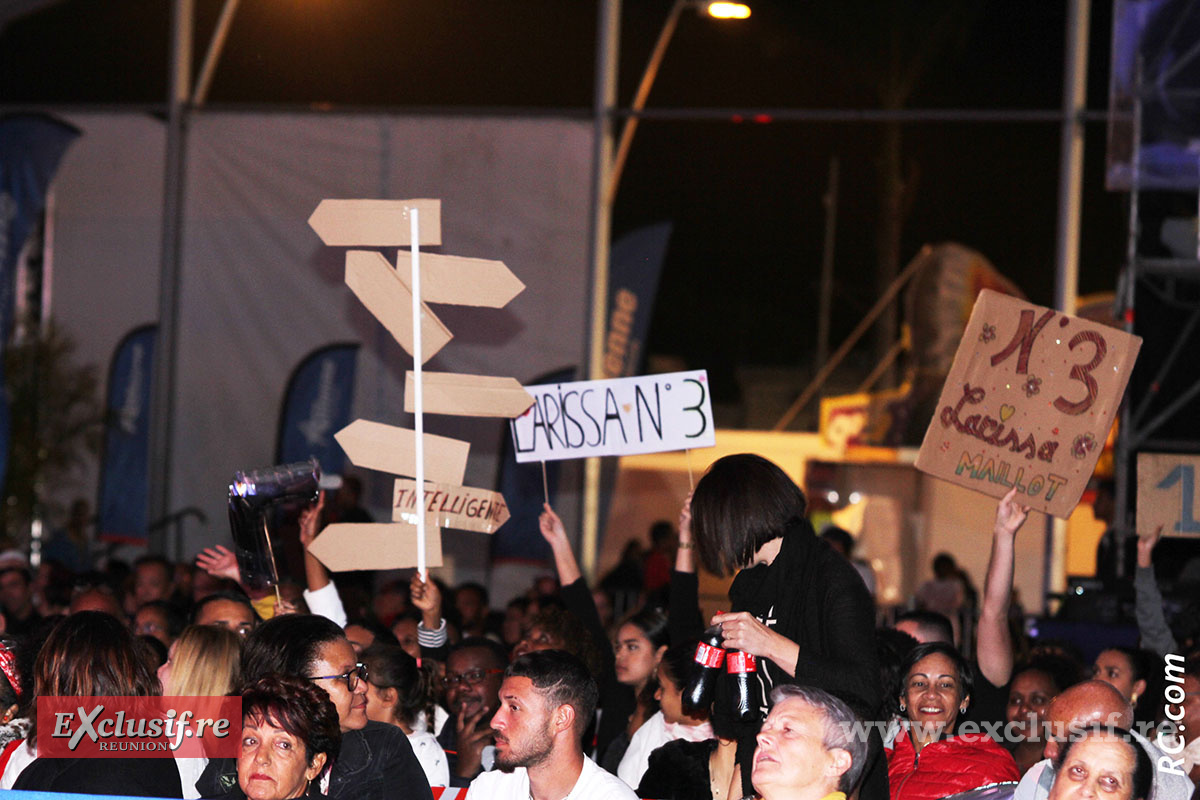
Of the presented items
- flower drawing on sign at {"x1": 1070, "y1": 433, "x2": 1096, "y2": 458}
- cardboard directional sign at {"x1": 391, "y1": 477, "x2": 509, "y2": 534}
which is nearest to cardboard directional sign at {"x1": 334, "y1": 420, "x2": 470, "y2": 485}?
cardboard directional sign at {"x1": 391, "y1": 477, "x2": 509, "y2": 534}

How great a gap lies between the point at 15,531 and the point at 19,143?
344 cm

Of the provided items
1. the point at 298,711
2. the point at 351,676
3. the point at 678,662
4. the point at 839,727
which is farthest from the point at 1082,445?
the point at 298,711

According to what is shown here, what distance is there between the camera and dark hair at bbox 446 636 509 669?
218 inches

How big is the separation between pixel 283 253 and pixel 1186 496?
847 cm

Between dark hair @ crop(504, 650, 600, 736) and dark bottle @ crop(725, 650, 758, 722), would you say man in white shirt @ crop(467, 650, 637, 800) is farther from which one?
dark bottle @ crop(725, 650, 758, 722)

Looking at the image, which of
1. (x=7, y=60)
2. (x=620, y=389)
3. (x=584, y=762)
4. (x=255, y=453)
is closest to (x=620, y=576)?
(x=255, y=453)

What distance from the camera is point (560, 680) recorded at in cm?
406

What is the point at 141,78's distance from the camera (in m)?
15.5

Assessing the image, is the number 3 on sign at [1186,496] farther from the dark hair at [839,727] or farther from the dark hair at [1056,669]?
the dark hair at [839,727]

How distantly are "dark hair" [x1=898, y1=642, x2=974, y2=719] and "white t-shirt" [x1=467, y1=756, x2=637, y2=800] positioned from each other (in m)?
1.21

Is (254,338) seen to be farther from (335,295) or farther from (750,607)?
(750,607)

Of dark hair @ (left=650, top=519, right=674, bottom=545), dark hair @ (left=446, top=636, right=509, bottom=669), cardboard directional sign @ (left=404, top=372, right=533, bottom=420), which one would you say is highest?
cardboard directional sign @ (left=404, top=372, right=533, bottom=420)

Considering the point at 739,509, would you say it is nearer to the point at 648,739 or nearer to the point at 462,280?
the point at 648,739

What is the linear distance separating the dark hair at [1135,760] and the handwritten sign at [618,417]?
284 cm
